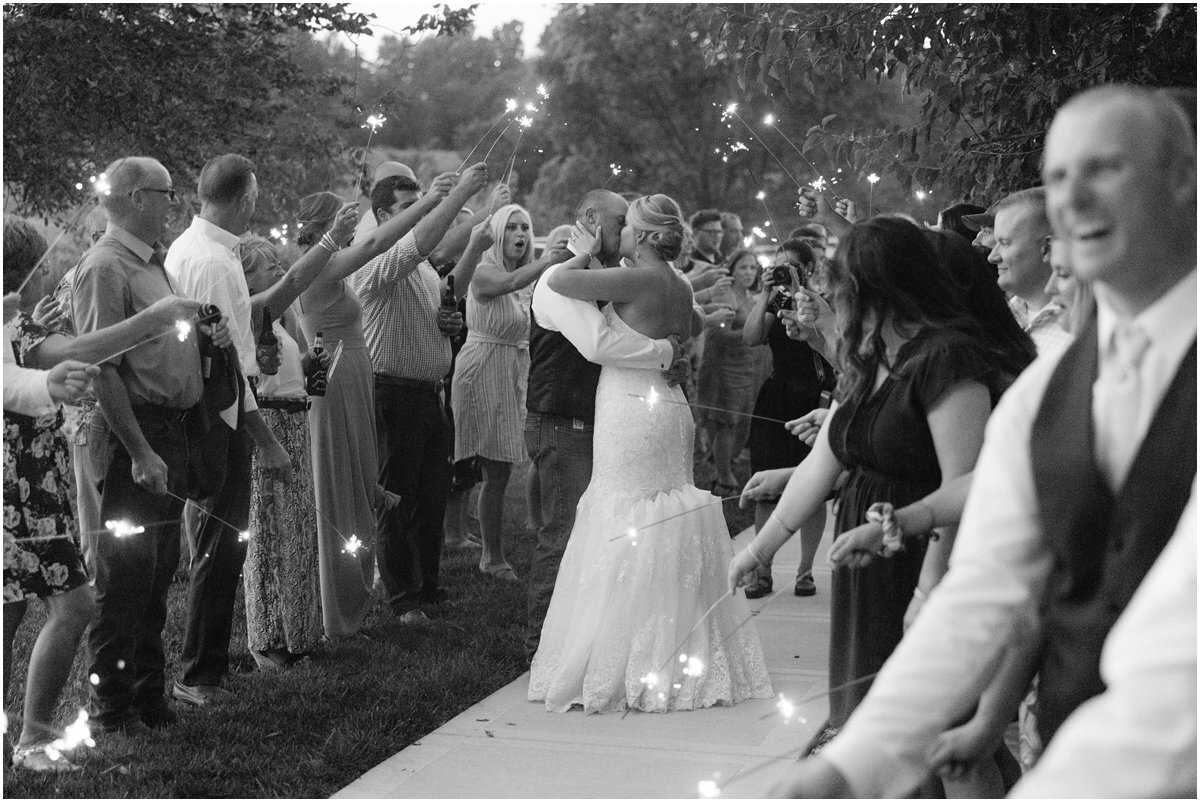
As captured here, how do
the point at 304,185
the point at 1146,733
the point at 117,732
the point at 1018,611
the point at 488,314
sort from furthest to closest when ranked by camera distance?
the point at 304,185 → the point at 488,314 → the point at 117,732 → the point at 1018,611 → the point at 1146,733

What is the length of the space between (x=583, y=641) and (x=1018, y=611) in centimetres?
361

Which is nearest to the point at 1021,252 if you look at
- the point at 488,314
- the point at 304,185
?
the point at 488,314

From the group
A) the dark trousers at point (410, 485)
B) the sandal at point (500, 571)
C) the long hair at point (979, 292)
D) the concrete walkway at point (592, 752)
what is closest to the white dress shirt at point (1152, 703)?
the long hair at point (979, 292)

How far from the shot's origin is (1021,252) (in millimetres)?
3707

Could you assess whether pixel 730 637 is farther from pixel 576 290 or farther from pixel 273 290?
pixel 273 290

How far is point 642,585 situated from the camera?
5258 mm

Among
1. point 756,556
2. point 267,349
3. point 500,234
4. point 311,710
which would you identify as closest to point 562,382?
point 267,349

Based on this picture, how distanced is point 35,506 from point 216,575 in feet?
3.96

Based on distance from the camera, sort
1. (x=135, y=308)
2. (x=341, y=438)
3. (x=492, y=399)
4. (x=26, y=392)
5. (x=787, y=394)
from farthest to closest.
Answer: (x=492, y=399)
(x=787, y=394)
(x=341, y=438)
(x=135, y=308)
(x=26, y=392)

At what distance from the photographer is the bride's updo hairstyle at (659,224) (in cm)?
539

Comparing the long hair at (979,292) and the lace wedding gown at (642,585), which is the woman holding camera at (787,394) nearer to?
the lace wedding gown at (642,585)

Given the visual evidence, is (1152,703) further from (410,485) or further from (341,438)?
(410,485)

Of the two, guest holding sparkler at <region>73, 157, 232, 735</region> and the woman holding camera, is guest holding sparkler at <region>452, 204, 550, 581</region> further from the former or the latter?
guest holding sparkler at <region>73, 157, 232, 735</region>

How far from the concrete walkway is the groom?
2.13ft
